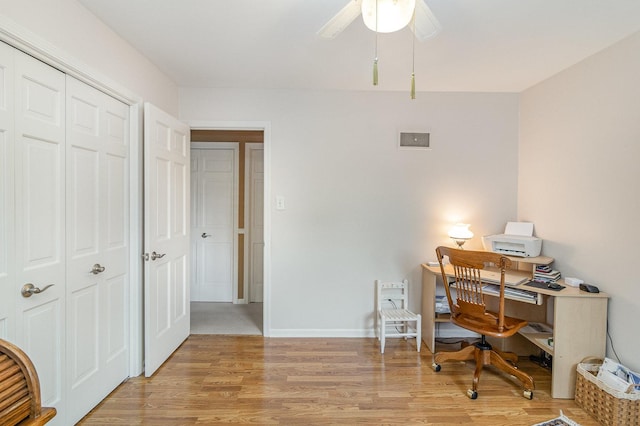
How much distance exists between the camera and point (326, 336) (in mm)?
3102

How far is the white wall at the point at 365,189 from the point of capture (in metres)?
3.07

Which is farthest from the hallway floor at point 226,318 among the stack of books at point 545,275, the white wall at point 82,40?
the stack of books at point 545,275

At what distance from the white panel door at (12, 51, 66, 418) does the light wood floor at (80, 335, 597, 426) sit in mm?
545

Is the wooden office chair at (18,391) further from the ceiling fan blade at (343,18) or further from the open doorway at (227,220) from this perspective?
the open doorway at (227,220)

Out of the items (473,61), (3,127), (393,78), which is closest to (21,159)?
(3,127)

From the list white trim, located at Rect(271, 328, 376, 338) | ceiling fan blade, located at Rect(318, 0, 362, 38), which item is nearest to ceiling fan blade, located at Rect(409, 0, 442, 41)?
ceiling fan blade, located at Rect(318, 0, 362, 38)

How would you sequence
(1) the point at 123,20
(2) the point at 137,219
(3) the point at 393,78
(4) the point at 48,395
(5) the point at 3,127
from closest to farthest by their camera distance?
(5) the point at 3,127 < (4) the point at 48,395 < (1) the point at 123,20 < (2) the point at 137,219 < (3) the point at 393,78

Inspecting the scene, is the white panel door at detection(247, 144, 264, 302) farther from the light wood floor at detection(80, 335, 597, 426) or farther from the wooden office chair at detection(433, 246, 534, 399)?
the wooden office chair at detection(433, 246, 534, 399)

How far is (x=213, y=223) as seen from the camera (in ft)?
13.9

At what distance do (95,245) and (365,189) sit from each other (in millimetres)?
2202

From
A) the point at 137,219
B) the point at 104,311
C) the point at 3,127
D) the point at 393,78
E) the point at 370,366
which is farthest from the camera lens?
the point at 393,78

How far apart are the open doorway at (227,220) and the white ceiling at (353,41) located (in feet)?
4.37

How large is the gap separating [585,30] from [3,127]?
10.4 ft

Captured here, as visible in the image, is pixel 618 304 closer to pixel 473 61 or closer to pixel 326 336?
pixel 473 61
